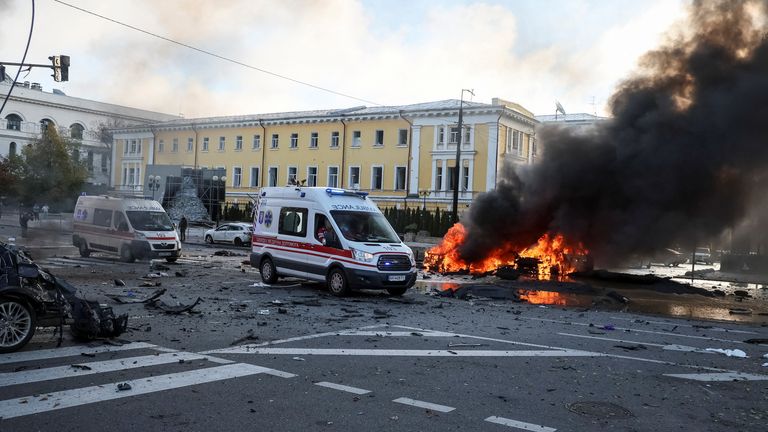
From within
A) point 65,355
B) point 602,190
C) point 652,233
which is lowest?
point 65,355

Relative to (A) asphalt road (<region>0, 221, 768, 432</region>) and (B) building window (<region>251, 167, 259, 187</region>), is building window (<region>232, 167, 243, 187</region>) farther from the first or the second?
(A) asphalt road (<region>0, 221, 768, 432</region>)

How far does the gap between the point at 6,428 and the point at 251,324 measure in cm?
512

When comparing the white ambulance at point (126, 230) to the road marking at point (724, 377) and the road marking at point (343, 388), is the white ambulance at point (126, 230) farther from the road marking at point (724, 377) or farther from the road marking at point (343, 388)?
the road marking at point (724, 377)

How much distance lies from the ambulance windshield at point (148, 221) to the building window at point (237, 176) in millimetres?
40581

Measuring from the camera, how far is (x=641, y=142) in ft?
69.9

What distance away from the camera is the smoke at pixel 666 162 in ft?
65.5

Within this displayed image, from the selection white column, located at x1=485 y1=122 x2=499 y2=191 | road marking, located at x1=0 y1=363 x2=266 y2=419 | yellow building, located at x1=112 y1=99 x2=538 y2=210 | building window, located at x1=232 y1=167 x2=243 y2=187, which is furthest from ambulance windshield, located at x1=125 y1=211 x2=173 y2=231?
building window, located at x1=232 y1=167 x2=243 y2=187

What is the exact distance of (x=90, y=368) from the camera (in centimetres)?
634

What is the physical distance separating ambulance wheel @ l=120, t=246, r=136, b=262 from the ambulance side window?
7.39 metres

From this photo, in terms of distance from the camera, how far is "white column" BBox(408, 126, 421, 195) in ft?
169

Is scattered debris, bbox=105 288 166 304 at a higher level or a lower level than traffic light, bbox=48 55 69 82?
lower

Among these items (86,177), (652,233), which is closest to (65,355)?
(652,233)

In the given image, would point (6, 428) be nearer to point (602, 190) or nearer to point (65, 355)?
point (65, 355)

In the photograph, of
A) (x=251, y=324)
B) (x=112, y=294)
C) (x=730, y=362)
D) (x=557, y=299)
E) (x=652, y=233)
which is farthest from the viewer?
(x=652, y=233)
